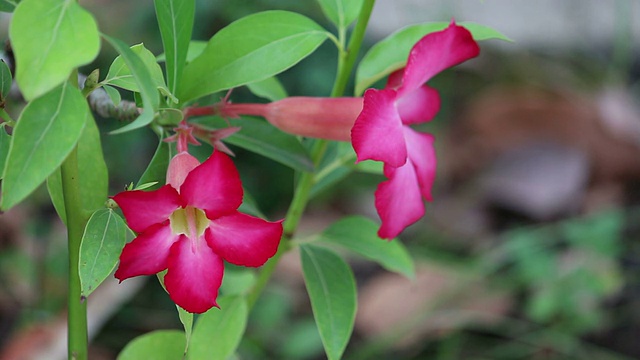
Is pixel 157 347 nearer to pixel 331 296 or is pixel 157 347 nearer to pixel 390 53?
pixel 331 296

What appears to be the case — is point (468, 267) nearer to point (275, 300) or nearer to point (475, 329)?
point (475, 329)

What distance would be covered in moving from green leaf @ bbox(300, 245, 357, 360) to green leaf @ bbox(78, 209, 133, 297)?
0.78ft

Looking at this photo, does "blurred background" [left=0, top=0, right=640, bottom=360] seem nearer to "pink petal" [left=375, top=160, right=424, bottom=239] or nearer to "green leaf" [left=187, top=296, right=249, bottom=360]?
"green leaf" [left=187, top=296, right=249, bottom=360]

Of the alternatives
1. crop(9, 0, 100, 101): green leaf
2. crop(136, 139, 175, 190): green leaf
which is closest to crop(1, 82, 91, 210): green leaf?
crop(9, 0, 100, 101): green leaf

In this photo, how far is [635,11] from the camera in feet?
8.60

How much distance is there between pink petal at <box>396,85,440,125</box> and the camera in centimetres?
65

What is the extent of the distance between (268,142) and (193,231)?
138mm

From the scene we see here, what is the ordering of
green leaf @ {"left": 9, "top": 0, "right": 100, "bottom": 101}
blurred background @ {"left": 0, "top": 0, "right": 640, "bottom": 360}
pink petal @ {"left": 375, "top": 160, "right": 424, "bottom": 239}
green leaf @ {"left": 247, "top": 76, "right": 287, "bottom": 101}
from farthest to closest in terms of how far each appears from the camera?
1. blurred background @ {"left": 0, "top": 0, "right": 640, "bottom": 360}
2. green leaf @ {"left": 247, "top": 76, "right": 287, "bottom": 101}
3. pink petal @ {"left": 375, "top": 160, "right": 424, "bottom": 239}
4. green leaf @ {"left": 9, "top": 0, "right": 100, "bottom": 101}

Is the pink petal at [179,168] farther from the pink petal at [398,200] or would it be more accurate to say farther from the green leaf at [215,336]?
the green leaf at [215,336]

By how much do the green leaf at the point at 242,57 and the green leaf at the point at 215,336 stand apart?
25 centimetres

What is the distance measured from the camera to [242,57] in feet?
2.01

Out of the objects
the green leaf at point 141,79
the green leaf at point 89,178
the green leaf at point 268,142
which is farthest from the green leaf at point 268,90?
the green leaf at point 141,79

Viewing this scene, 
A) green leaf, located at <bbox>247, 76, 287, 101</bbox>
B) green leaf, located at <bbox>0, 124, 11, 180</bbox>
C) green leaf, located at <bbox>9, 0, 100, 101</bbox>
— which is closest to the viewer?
green leaf, located at <bbox>9, 0, 100, 101</bbox>

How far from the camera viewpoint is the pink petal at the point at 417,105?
65cm
